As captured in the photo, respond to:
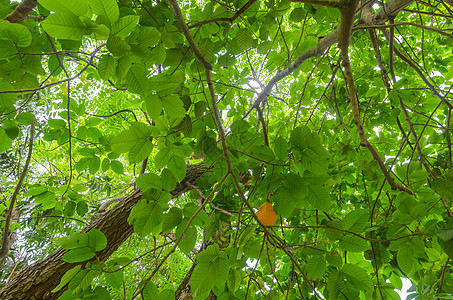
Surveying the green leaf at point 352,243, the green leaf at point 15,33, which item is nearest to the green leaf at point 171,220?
the green leaf at point 352,243

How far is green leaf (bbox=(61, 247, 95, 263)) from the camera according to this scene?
76 centimetres

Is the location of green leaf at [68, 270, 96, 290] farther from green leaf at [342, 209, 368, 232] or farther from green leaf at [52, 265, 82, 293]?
green leaf at [342, 209, 368, 232]

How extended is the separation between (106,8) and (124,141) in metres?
0.40

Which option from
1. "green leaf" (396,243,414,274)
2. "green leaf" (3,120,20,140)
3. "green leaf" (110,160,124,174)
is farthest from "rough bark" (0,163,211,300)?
"green leaf" (396,243,414,274)

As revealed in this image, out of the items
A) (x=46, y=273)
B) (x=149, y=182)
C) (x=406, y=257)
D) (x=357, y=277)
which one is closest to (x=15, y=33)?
(x=149, y=182)

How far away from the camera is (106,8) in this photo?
57 cm

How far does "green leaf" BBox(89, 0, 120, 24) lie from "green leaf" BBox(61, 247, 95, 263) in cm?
68

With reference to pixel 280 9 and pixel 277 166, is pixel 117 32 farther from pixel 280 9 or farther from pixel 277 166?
pixel 280 9

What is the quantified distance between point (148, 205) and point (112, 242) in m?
1.76

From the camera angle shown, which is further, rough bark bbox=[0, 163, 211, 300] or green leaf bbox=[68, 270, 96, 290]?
rough bark bbox=[0, 163, 211, 300]

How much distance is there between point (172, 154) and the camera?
0.94 metres

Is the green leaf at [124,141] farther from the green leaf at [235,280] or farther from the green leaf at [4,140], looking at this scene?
the green leaf at [4,140]

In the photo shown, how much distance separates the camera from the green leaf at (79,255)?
0.76 meters

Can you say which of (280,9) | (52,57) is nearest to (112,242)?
→ (52,57)
